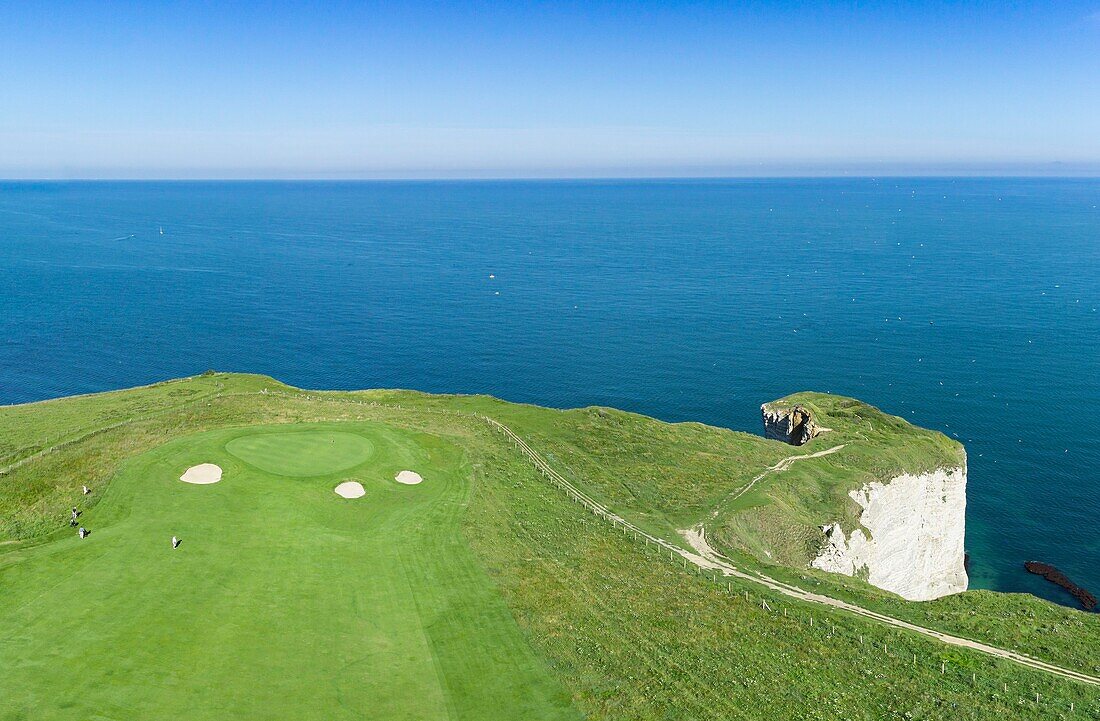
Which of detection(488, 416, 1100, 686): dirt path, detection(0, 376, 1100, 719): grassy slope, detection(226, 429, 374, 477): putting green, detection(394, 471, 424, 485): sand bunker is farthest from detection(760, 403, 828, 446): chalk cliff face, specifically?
detection(226, 429, 374, 477): putting green

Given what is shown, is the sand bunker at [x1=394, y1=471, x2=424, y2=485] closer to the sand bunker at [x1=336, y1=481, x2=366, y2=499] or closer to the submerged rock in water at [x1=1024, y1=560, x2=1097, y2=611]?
the sand bunker at [x1=336, y1=481, x2=366, y2=499]

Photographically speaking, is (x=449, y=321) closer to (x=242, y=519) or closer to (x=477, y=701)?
(x=242, y=519)

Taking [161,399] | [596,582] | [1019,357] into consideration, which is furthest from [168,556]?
[1019,357]

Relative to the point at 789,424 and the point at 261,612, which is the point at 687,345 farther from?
the point at 261,612

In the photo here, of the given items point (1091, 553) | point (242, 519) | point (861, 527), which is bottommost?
point (1091, 553)

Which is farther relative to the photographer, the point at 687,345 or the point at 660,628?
the point at 687,345

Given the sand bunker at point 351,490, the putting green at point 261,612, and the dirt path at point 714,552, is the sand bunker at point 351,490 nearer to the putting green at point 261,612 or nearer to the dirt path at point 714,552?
the putting green at point 261,612

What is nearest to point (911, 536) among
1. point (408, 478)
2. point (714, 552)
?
point (714, 552)
